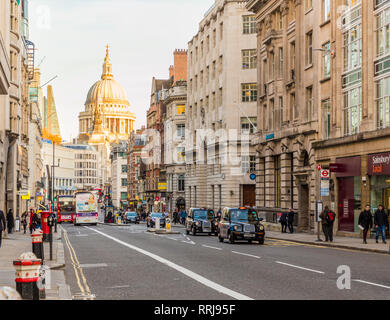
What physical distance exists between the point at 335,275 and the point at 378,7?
68.2 feet

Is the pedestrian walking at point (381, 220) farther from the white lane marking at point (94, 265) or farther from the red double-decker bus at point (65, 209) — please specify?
the red double-decker bus at point (65, 209)

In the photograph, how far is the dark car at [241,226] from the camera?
3177 cm

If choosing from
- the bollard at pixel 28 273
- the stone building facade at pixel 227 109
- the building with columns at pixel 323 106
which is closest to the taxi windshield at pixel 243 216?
the building with columns at pixel 323 106

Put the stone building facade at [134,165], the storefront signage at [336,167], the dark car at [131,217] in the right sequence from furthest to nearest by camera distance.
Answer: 1. the stone building facade at [134,165]
2. the dark car at [131,217]
3. the storefront signage at [336,167]

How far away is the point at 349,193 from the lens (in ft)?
124

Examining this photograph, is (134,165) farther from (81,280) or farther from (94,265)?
(81,280)

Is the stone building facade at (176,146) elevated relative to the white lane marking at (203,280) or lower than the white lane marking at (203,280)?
elevated

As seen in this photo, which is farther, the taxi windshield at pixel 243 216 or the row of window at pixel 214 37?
the row of window at pixel 214 37

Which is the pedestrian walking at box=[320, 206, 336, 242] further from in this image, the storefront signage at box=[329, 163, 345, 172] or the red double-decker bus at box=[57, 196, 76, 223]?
the red double-decker bus at box=[57, 196, 76, 223]

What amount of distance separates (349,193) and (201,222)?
29.5ft

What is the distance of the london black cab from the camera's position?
138ft

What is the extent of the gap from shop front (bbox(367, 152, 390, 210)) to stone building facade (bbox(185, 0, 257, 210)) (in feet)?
82.0

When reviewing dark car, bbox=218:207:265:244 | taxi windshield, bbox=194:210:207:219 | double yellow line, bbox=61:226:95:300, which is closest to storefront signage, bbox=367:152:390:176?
dark car, bbox=218:207:265:244

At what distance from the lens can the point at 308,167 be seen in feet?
141
